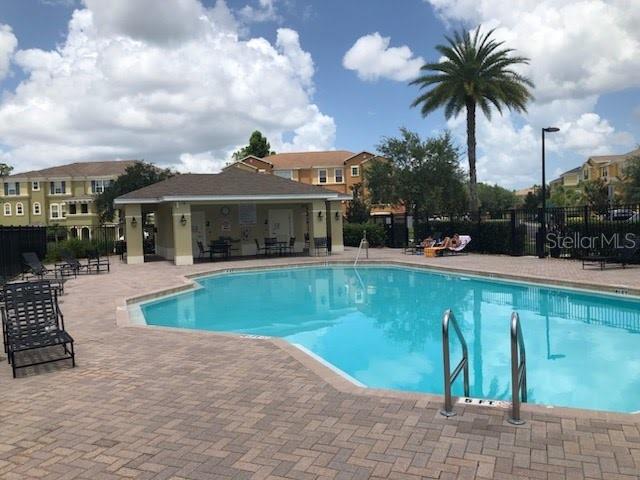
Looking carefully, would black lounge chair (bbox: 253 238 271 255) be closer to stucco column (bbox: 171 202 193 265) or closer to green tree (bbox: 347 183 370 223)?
stucco column (bbox: 171 202 193 265)

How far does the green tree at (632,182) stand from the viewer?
142 ft

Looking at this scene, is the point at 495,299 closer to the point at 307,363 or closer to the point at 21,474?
the point at 307,363

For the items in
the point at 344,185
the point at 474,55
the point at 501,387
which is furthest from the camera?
the point at 344,185

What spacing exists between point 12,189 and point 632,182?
67182 millimetres

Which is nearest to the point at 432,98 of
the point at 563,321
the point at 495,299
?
the point at 495,299

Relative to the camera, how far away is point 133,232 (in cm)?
2425

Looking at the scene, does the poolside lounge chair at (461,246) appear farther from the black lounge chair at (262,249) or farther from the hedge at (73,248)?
the hedge at (73,248)

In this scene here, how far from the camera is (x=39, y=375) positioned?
6520 millimetres

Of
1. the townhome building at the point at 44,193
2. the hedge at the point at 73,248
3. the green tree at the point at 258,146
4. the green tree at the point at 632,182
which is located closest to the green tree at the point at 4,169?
the townhome building at the point at 44,193

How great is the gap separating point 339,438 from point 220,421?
118 centimetres

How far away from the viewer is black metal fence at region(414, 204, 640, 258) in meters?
18.0

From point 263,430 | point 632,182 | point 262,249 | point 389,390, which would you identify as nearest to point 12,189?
point 262,249

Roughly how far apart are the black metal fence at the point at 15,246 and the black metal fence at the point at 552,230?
739 inches

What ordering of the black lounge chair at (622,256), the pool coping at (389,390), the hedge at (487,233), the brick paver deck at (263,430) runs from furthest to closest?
the hedge at (487,233) → the black lounge chair at (622,256) → the pool coping at (389,390) → the brick paver deck at (263,430)
